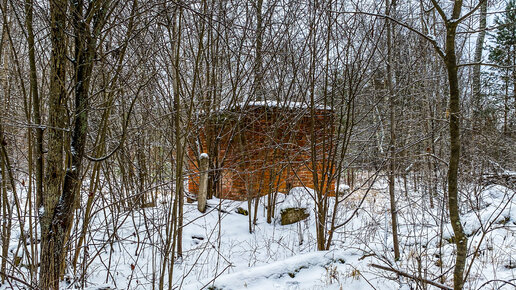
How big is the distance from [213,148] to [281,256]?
2.50 meters

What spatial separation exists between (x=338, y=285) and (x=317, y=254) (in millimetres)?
471

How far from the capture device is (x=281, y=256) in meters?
4.48

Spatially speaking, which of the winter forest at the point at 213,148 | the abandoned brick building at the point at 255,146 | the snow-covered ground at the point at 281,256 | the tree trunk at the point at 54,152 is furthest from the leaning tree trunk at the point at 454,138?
the abandoned brick building at the point at 255,146

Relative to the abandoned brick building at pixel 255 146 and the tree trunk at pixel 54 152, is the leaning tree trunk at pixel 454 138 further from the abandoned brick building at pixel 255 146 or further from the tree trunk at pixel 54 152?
the abandoned brick building at pixel 255 146

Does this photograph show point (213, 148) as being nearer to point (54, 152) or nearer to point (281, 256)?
point (281, 256)

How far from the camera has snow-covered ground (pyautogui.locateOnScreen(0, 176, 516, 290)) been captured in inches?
110

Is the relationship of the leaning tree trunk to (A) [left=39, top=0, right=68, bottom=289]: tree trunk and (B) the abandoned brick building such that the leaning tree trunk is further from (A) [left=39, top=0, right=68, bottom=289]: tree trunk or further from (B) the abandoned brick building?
(B) the abandoned brick building

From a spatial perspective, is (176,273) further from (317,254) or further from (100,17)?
(100,17)

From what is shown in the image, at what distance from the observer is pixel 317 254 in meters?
3.41

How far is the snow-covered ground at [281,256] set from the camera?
2801 millimetres

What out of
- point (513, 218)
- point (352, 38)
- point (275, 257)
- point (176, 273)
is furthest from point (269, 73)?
point (513, 218)

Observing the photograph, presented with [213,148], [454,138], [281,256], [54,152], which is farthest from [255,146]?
[454,138]

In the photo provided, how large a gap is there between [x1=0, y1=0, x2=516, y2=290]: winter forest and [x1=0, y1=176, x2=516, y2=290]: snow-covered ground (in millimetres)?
32

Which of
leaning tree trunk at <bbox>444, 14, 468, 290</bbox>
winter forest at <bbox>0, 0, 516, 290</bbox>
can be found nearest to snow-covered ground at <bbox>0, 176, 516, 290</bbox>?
winter forest at <bbox>0, 0, 516, 290</bbox>
